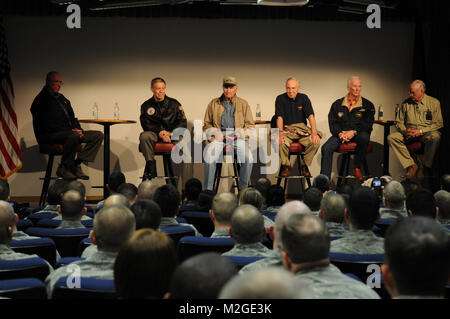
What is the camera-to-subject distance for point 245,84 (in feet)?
24.1

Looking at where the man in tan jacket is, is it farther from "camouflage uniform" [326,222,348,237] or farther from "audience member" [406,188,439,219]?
"camouflage uniform" [326,222,348,237]

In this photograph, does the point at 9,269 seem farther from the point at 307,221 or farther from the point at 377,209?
the point at 377,209

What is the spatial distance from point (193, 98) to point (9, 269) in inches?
221

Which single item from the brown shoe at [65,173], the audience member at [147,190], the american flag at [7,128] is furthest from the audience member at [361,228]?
the american flag at [7,128]

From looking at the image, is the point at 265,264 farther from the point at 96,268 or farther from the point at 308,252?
the point at 96,268

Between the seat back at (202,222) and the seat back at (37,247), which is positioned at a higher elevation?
the seat back at (37,247)

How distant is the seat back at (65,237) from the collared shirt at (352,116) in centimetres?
403

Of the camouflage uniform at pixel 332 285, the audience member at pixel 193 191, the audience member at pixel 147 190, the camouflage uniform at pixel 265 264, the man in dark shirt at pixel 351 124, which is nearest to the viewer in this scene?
the camouflage uniform at pixel 332 285

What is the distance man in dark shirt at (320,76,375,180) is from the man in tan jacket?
885 millimetres

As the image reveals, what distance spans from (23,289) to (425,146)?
523 cm

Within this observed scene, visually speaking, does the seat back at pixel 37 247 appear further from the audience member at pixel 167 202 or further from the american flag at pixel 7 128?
the american flag at pixel 7 128

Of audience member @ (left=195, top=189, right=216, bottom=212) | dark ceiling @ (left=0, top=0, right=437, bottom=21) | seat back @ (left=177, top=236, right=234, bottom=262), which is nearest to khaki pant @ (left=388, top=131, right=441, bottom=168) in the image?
dark ceiling @ (left=0, top=0, right=437, bottom=21)

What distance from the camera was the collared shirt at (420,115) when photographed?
19.9ft
